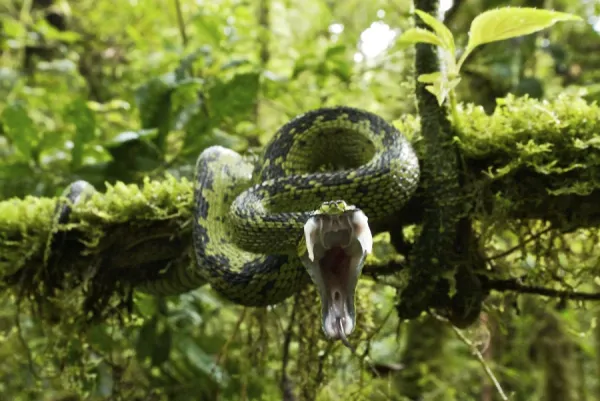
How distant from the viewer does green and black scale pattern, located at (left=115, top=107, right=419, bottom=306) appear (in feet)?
4.59

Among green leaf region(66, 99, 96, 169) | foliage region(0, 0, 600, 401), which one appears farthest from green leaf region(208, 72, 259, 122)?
green leaf region(66, 99, 96, 169)

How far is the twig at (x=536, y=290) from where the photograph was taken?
153 centimetres

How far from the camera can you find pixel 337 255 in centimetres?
114

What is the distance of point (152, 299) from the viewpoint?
2.39 m

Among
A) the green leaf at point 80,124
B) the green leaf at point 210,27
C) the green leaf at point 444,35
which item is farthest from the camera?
the green leaf at point 210,27

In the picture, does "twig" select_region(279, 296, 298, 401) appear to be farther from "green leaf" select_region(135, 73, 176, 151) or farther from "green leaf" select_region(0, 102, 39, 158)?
"green leaf" select_region(0, 102, 39, 158)

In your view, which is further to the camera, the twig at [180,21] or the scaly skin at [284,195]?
the twig at [180,21]

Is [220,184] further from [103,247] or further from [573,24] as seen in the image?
[573,24]

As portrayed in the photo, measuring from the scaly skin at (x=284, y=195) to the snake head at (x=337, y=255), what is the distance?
0.62ft

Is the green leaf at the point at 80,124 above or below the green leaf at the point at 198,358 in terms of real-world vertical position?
above

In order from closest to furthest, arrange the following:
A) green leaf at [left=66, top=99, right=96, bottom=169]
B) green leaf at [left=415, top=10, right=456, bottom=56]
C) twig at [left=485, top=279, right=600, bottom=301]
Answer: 1. green leaf at [left=415, top=10, right=456, bottom=56]
2. twig at [left=485, top=279, right=600, bottom=301]
3. green leaf at [left=66, top=99, right=96, bottom=169]

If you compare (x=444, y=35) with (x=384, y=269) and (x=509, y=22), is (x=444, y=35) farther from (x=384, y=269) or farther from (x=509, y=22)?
(x=384, y=269)

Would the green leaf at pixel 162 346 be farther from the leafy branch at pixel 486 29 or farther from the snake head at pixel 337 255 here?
the leafy branch at pixel 486 29

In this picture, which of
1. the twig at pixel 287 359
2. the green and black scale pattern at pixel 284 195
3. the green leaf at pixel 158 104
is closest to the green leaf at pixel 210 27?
the green leaf at pixel 158 104
